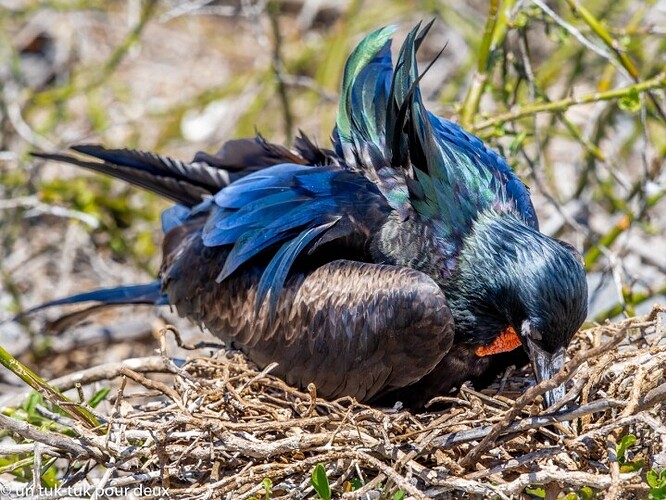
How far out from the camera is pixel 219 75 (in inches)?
340

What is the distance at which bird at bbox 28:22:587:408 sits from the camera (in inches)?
136

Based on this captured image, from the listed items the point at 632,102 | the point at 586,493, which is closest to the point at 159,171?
the point at 632,102

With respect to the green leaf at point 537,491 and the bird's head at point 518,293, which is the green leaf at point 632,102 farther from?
the green leaf at point 537,491

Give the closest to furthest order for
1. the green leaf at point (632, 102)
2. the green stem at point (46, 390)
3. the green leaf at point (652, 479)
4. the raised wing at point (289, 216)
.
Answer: the green leaf at point (652, 479)
the green stem at point (46, 390)
the raised wing at point (289, 216)
the green leaf at point (632, 102)

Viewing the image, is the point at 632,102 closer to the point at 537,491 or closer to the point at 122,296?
the point at 537,491

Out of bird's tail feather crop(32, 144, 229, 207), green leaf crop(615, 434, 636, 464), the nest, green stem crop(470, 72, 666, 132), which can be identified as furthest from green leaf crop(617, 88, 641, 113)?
bird's tail feather crop(32, 144, 229, 207)

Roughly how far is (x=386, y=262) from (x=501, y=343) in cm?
50

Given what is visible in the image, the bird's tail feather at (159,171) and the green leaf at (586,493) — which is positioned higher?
the bird's tail feather at (159,171)

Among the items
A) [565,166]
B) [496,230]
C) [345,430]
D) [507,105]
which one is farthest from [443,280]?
[565,166]

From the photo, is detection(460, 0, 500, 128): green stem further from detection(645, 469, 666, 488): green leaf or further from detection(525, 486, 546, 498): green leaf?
detection(645, 469, 666, 488): green leaf

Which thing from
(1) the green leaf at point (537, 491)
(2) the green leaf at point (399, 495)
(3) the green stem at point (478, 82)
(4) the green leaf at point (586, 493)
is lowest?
(1) the green leaf at point (537, 491)

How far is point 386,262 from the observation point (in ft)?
12.2

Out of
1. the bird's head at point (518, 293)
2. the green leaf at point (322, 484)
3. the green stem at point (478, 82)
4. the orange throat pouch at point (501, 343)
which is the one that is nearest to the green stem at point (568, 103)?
the green stem at point (478, 82)

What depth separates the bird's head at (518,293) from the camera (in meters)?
3.37
